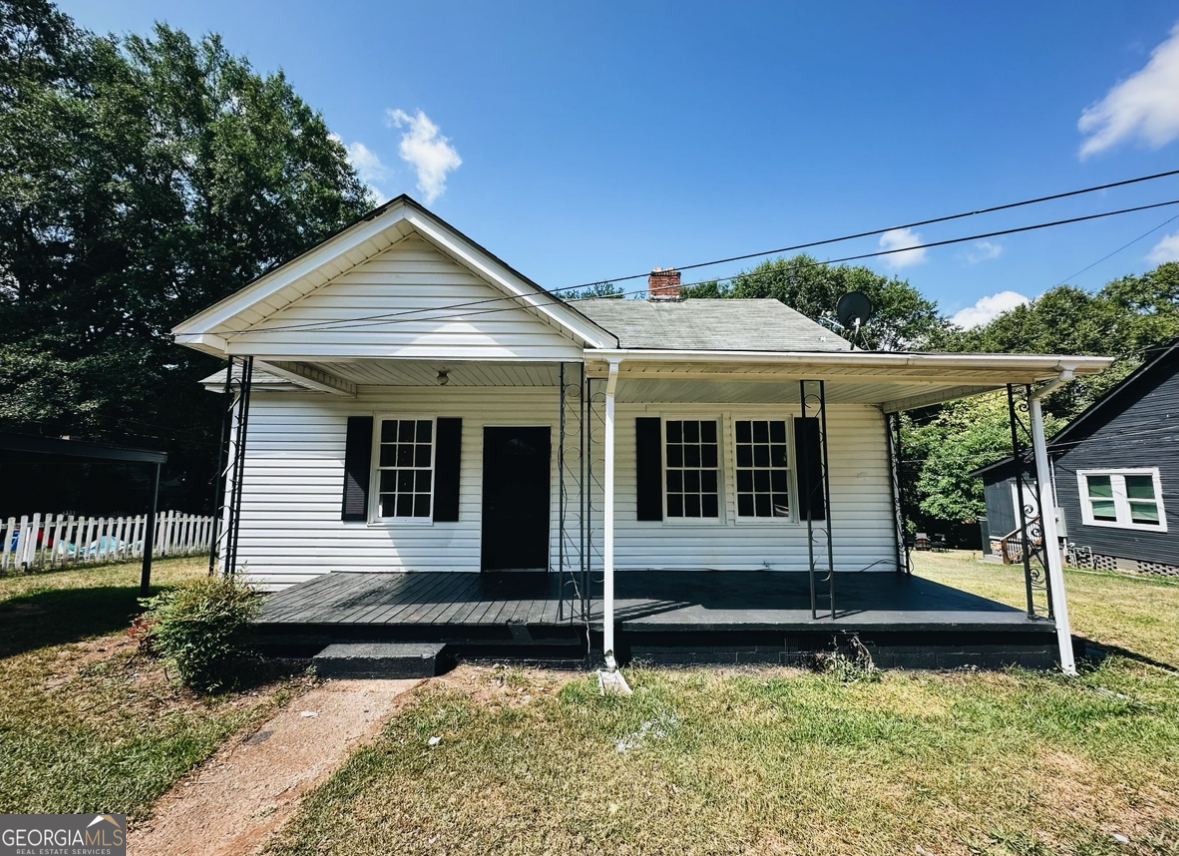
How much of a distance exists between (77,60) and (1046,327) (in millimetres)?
45911

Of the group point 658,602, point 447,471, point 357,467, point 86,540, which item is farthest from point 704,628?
point 86,540

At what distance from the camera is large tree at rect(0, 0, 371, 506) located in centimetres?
1485

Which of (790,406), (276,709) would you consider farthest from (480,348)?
(790,406)

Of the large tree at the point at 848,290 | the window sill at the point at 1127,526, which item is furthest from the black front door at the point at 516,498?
the large tree at the point at 848,290

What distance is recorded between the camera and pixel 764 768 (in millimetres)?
3000

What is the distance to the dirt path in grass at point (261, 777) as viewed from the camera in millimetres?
2430

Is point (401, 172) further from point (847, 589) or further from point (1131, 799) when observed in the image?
point (1131, 799)

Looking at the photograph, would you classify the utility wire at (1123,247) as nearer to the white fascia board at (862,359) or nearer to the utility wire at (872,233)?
the utility wire at (872,233)

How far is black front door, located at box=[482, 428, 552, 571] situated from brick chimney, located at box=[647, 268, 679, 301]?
13.7ft

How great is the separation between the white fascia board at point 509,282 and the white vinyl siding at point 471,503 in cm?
228

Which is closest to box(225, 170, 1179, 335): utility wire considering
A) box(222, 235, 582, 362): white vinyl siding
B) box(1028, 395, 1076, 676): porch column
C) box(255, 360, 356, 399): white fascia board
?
box(222, 235, 582, 362): white vinyl siding

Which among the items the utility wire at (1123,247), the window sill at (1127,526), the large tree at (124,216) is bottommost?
the window sill at (1127,526)

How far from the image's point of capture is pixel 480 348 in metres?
4.97

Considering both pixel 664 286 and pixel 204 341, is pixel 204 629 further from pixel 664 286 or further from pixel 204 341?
pixel 664 286
